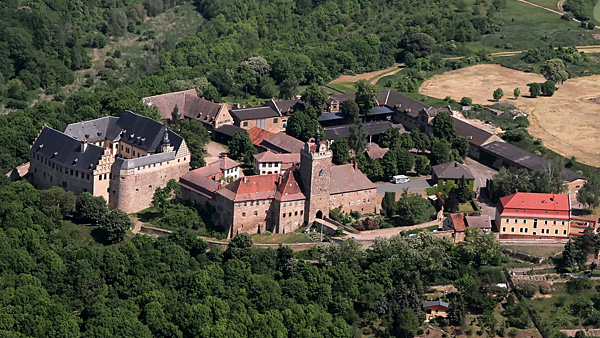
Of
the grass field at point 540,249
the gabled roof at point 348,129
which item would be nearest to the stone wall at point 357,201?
the grass field at point 540,249

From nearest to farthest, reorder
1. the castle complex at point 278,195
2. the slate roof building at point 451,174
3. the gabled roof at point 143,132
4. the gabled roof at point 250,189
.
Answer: the gabled roof at point 250,189 < the castle complex at point 278,195 < the gabled roof at point 143,132 < the slate roof building at point 451,174

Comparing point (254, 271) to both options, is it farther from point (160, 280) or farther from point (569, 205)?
point (569, 205)

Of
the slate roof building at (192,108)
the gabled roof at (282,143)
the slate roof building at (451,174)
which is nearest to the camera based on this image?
the slate roof building at (451,174)

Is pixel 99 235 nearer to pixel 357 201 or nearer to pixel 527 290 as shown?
pixel 357 201

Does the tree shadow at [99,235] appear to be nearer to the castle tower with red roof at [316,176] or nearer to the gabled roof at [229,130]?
the castle tower with red roof at [316,176]

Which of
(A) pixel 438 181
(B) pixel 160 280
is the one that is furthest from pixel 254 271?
(A) pixel 438 181

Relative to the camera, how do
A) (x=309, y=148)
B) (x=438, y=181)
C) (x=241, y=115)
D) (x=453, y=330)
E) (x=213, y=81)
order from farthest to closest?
(x=213, y=81) < (x=241, y=115) < (x=438, y=181) < (x=309, y=148) < (x=453, y=330)

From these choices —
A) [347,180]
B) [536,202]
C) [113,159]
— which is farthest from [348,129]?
[113,159]
